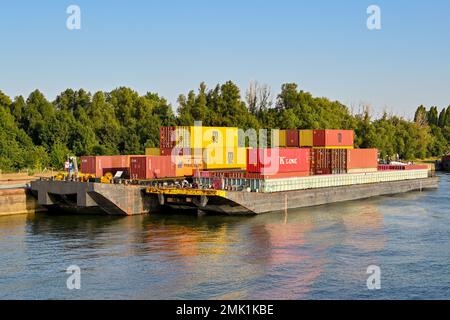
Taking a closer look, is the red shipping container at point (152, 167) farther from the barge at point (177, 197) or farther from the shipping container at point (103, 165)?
the shipping container at point (103, 165)

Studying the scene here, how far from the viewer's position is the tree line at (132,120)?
Result: 123m

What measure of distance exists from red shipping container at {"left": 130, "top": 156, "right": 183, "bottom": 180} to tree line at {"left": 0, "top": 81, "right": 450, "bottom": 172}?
41510 mm

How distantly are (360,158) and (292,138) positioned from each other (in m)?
11.7

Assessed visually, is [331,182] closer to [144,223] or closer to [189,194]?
[189,194]

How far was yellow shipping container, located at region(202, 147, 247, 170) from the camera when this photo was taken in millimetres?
83750

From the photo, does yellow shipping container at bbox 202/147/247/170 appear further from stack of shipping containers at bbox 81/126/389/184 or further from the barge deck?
the barge deck

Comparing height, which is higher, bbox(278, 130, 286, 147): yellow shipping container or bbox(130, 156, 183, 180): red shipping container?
bbox(278, 130, 286, 147): yellow shipping container

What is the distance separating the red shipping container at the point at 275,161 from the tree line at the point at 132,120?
54683 mm

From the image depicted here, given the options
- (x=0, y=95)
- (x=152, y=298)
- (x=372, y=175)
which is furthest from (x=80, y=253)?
(x=0, y=95)

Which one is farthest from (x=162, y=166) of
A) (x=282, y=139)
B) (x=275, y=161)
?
(x=282, y=139)

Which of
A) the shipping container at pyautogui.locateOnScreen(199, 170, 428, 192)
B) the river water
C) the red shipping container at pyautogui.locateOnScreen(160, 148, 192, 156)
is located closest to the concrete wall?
the river water

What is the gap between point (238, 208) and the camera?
225ft

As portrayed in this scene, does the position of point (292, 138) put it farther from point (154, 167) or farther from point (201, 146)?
point (154, 167)

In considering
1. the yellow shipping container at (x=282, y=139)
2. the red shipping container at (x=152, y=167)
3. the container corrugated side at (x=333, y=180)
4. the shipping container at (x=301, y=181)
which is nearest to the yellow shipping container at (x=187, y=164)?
the red shipping container at (x=152, y=167)
